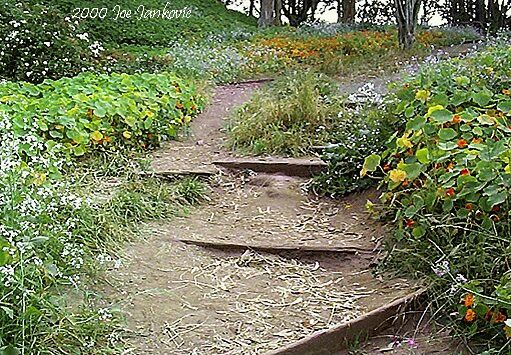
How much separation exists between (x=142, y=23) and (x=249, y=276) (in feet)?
35.7

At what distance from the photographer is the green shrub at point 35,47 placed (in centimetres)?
659

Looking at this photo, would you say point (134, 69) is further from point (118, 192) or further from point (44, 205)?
point (44, 205)

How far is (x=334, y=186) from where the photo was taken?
3.86m

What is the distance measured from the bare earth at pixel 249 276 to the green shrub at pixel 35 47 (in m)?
3.22

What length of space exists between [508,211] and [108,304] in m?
1.55

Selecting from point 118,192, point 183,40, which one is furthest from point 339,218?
point 183,40

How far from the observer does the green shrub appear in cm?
659

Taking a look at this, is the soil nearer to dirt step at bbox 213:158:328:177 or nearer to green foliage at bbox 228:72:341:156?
dirt step at bbox 213:158:328:177

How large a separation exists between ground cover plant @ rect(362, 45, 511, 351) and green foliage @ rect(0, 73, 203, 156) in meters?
1.84

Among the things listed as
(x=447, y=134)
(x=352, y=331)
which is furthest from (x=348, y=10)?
(x=352, y=331)

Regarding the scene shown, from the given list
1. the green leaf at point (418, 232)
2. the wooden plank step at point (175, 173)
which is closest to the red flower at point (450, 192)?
the green leaf at point (418, 232)

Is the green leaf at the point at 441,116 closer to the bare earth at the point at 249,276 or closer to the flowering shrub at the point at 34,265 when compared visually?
the bare earth at the point at 249,276

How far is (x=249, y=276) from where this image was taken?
3.02 metres

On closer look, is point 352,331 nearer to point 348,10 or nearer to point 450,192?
point 450,192
